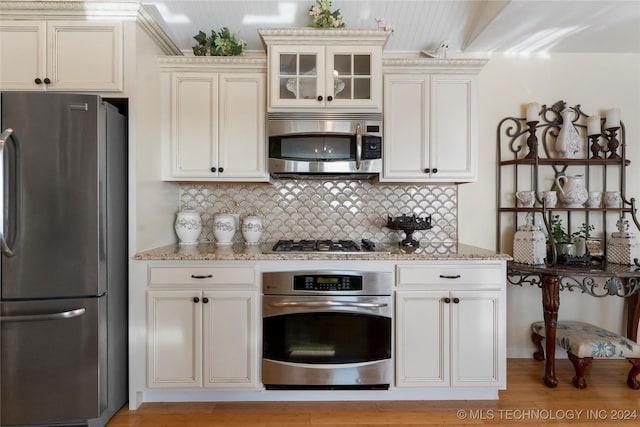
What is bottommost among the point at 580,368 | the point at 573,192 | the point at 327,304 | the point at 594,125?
the point at 580,368

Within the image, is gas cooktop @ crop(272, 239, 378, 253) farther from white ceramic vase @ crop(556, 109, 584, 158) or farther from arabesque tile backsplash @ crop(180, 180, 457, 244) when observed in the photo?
white ceramic vase @ crop(556, 109, 584, 158)

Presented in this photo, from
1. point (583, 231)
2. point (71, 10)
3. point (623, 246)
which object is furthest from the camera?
point (583, 231)

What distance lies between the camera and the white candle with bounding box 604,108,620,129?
2.45m

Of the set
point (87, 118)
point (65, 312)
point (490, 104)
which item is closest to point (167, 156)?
point (87, 118)

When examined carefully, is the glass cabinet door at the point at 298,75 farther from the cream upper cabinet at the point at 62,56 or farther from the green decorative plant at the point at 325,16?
the cream upper cabinet at the point at 62,56

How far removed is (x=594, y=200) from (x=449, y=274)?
1.50 meters

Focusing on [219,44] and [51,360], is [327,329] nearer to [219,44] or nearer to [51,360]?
[51,360]

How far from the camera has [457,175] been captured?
226cm

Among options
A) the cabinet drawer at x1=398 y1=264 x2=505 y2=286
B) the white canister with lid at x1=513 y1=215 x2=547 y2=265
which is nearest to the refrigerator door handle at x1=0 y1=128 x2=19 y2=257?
the cabinet drawer at x1=398 y1=264 x2=505 y2=286

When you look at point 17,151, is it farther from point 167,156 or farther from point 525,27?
point 525,27

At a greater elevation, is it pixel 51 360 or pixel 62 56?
pixel 62 56

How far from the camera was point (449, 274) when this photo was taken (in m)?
1.95

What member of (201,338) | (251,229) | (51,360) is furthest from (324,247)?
(51,360)

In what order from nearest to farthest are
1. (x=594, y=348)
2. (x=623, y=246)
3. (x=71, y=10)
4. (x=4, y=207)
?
(x=4, y=207)
(x=71, y=10)
(x=594, y=348)
(x=623, y=246)
